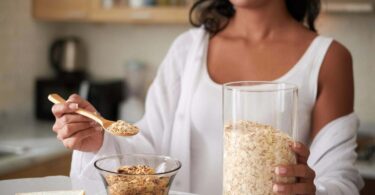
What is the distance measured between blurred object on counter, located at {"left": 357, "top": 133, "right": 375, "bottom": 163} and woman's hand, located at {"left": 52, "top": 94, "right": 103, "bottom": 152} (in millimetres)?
1445

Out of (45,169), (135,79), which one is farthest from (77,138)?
(135,79)

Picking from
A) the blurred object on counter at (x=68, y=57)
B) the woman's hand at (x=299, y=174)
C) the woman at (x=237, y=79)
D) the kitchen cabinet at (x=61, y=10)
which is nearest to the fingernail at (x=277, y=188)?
the woman's hand at (x=299, y=174)

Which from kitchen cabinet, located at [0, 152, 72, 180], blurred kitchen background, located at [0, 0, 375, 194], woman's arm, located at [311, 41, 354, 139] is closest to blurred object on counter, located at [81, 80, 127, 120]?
blurred kitchen background, located at [0, 0, 375, 194]

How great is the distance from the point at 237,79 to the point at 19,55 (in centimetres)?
190

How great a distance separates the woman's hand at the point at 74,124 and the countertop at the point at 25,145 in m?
1.19

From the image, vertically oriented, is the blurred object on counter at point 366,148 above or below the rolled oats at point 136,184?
below

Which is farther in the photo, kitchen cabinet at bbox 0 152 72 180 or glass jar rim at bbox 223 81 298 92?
kitchen cabinet at bbox 0 152 72 180

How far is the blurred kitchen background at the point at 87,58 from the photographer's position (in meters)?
2.65

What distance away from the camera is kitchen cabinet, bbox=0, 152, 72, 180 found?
2348 millimetres

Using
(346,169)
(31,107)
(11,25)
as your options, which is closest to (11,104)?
(31,107)

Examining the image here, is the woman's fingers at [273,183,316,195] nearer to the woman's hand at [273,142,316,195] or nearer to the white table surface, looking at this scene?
the woman's hand at [273,142,316,195]

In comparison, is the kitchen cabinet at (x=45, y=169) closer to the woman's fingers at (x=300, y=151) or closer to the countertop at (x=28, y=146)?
the countertop at (x=28, y=146)

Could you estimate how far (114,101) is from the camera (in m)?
3.07

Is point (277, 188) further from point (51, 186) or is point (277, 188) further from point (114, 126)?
point (51, 186)
